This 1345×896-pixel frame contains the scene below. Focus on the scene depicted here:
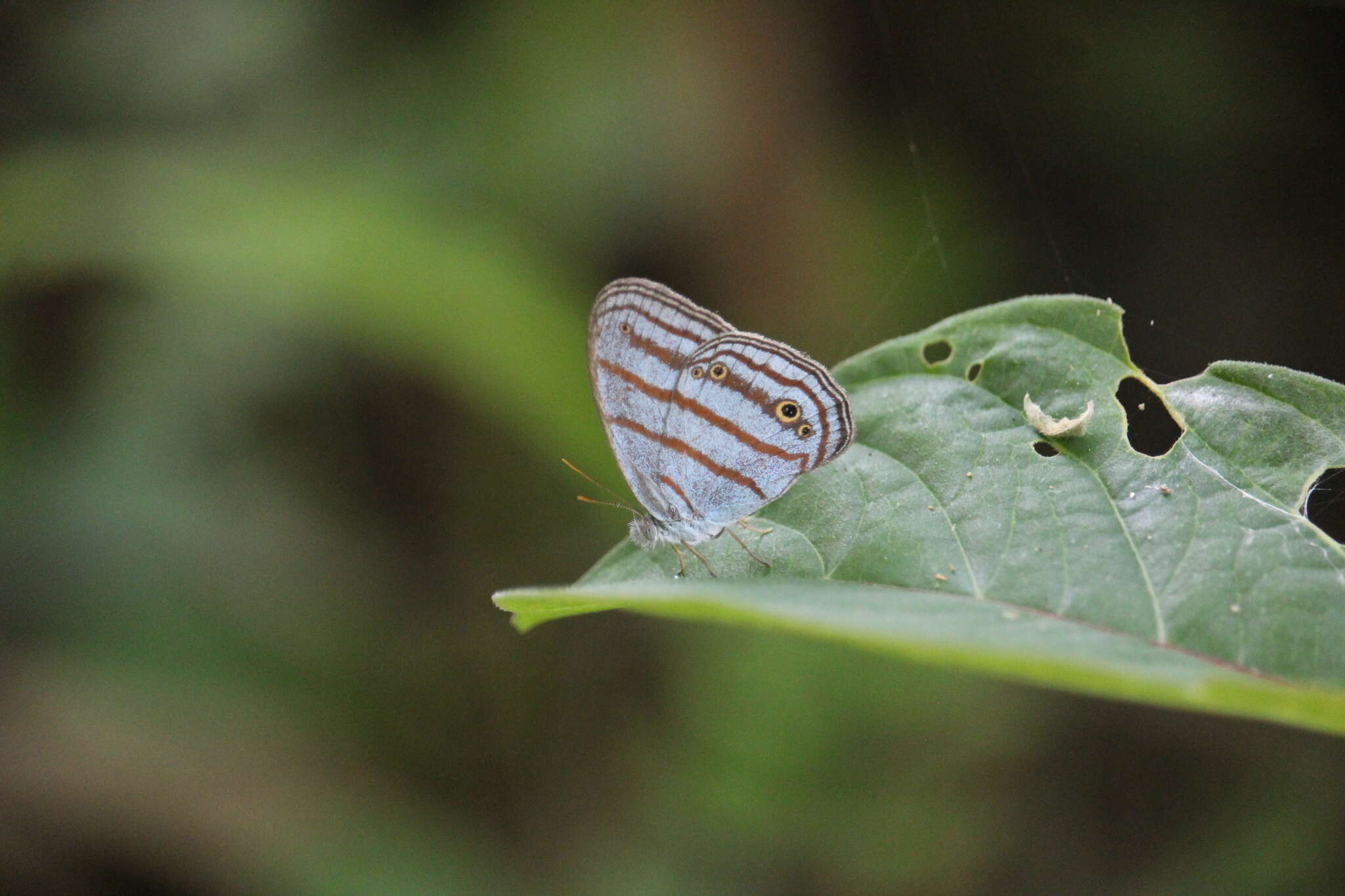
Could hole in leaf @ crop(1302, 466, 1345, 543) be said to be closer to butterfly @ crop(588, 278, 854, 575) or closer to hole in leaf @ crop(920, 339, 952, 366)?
hole in leaf @ crop(920, 339, 952, 366)

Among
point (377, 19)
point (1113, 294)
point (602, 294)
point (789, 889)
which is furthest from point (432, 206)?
point (789, 889)

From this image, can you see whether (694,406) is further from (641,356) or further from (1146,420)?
(1146,420)

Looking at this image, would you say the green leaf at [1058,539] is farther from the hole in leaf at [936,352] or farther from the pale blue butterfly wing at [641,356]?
the pale blue butterfly wing at [641,356]

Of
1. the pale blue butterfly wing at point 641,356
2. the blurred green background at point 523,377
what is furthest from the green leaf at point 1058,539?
the blurred green background at point 523,377

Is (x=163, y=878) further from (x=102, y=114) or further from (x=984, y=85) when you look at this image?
(x=984, y=85)

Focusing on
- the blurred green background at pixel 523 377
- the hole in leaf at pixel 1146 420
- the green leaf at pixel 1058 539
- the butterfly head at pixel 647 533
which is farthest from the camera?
the blurred green background at pixel 523 377

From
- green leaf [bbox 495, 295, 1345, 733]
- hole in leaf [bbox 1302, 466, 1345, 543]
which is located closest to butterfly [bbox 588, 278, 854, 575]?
green leaf [bbox 495, 295, 1345, 733]
